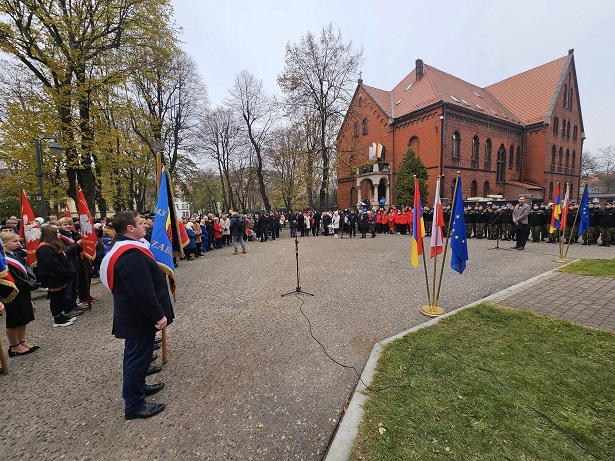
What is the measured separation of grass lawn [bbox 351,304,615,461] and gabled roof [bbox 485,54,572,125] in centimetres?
4168

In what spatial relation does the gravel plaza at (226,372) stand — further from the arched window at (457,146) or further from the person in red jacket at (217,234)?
the arched window at (457,146)

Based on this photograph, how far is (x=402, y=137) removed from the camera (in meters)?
31.0

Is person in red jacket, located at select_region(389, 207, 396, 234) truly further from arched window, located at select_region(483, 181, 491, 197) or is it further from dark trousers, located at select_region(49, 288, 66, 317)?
arched window, located at select_region(483, 181, 491, 197)

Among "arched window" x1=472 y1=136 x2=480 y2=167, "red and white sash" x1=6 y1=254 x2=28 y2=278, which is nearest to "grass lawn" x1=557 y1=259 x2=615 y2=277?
"red and white sash" x1=6 y1=254 x2=28 y2=278

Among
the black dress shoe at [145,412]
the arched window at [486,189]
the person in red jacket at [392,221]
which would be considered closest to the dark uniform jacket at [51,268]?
the black dress shoe at [145,412]

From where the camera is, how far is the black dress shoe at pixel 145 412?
276 cm

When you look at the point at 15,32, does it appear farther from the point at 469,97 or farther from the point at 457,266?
the point at 469,97

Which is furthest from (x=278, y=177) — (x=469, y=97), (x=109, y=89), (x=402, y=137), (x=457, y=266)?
(x=457, y=266)

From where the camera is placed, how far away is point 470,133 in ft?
95.8

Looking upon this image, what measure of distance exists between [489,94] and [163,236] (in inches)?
1935

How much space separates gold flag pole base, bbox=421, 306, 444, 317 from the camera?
496 centimetres

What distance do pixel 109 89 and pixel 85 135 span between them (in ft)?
8.56

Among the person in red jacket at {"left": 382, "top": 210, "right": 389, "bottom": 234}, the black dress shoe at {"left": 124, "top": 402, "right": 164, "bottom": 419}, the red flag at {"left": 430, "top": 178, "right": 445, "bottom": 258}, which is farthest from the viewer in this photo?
the person in red jacket at {"left": 382, "top": 210, "right": 389, "bottom": 234}

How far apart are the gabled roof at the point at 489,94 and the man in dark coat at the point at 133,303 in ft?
103
